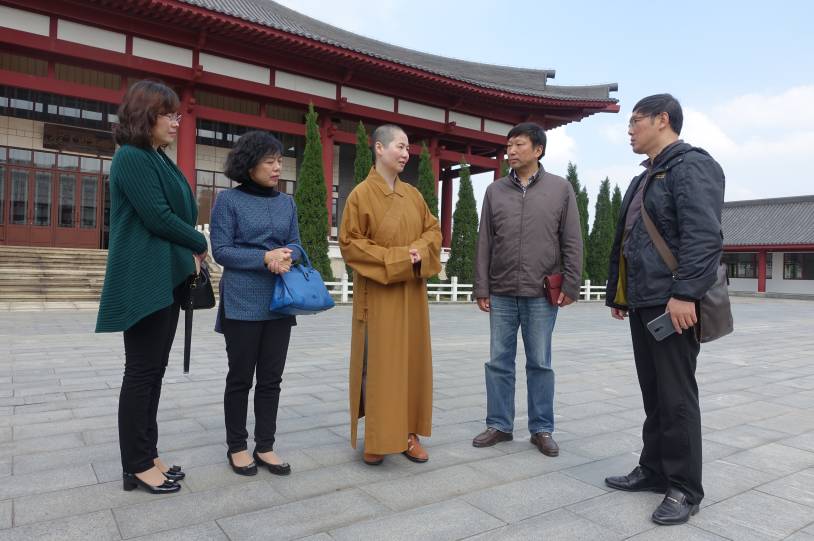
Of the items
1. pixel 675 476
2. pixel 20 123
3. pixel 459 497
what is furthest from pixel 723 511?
pixel 20 123

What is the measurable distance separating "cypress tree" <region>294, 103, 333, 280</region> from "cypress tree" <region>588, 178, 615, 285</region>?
12.1m

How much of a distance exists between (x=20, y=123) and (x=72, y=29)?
4199 millimetres

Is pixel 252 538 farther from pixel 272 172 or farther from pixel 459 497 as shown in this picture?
pixel 272 172

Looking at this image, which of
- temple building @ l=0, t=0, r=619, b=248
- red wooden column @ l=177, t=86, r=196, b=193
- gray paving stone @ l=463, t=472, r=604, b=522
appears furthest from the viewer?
red wooden column @ l=177, t=86, r=196, b=193

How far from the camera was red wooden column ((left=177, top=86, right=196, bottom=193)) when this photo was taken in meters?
13.7

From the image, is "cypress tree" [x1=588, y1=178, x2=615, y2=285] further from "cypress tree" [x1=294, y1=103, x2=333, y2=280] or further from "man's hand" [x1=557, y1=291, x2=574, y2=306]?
"man's hand" [x1=557, y1=291, x2=574, y2=306]

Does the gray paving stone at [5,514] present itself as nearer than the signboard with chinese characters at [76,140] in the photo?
Yes

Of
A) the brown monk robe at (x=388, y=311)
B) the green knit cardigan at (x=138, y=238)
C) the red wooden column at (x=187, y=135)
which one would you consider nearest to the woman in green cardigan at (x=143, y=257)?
the green knit cardigan at (x=138, y=238)

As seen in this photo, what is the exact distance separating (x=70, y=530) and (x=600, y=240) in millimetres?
22481

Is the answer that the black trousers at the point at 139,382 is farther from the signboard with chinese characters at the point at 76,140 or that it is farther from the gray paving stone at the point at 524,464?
the signboard with chinese characters at the point at 76,140

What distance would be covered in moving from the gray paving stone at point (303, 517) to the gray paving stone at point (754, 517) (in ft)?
4.54

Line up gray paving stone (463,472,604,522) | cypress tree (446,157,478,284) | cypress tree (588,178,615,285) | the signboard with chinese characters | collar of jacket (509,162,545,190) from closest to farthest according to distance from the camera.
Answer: gray paving stone (463,472,604,522) → collar of jacket (509,162,545,190) → the signboard with chinese characters → cypress tree (446,157,478,284) → cypress tree (588,178,615,285)

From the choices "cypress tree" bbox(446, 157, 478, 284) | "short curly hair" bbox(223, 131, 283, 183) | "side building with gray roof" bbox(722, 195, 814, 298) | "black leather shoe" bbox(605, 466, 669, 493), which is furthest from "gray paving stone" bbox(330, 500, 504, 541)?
"side building with gray roof" bbox(722, 195, 814, 298)

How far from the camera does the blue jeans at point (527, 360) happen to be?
10.9 ft
